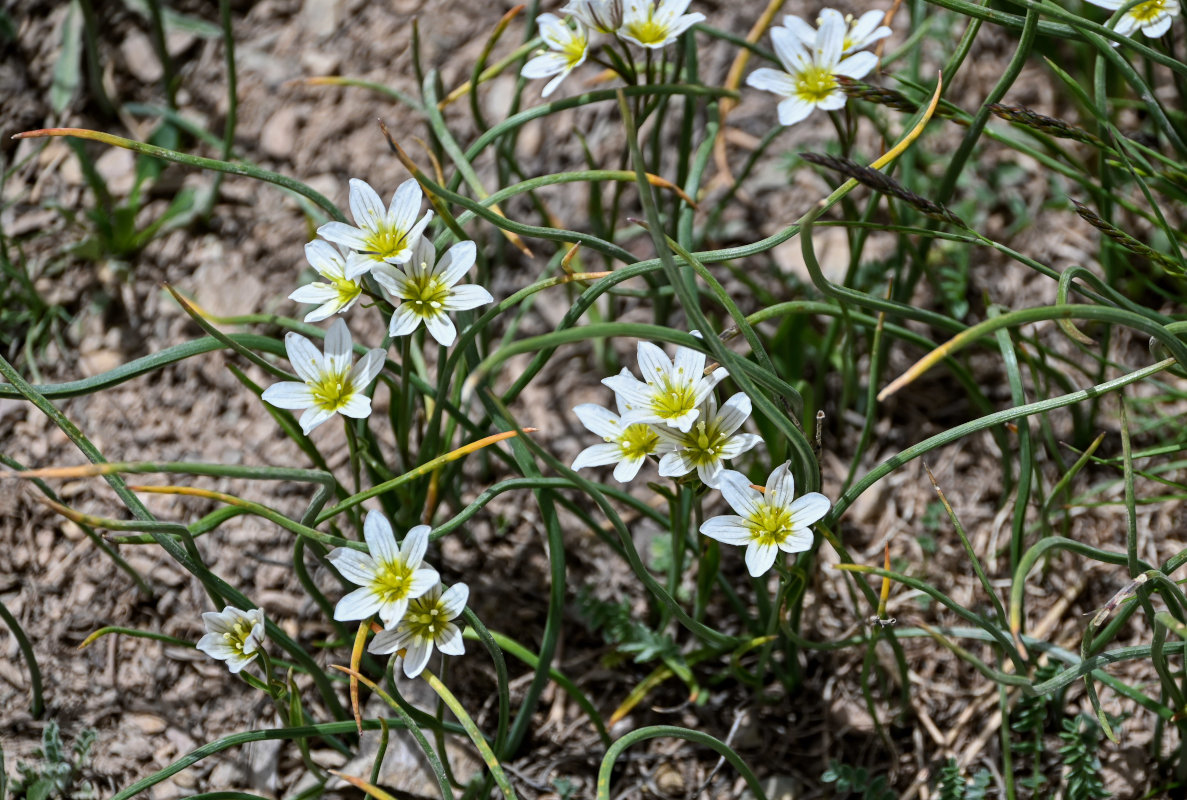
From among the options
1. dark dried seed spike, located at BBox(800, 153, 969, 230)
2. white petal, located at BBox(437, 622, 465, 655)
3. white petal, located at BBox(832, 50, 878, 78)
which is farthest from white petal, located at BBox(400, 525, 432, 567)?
white petal, located at BBox(832, 50, 878, 78)

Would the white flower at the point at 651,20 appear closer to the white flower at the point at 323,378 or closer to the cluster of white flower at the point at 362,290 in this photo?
the cluster of white flower at the point at 362,290

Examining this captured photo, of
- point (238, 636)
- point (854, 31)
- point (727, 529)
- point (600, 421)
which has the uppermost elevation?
point (854, 31)

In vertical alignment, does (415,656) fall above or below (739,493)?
below

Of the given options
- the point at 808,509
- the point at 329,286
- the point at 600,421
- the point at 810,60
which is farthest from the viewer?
the point at 810,60

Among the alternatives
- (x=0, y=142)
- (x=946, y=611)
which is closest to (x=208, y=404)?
(x=0, y=142)

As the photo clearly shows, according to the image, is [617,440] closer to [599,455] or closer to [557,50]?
[599,455]

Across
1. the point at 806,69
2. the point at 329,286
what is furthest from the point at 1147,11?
Answer: the point at 329,286

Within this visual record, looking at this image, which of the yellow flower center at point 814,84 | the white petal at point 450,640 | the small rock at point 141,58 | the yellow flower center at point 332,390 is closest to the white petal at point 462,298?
the yellow flower center at point 332,390
